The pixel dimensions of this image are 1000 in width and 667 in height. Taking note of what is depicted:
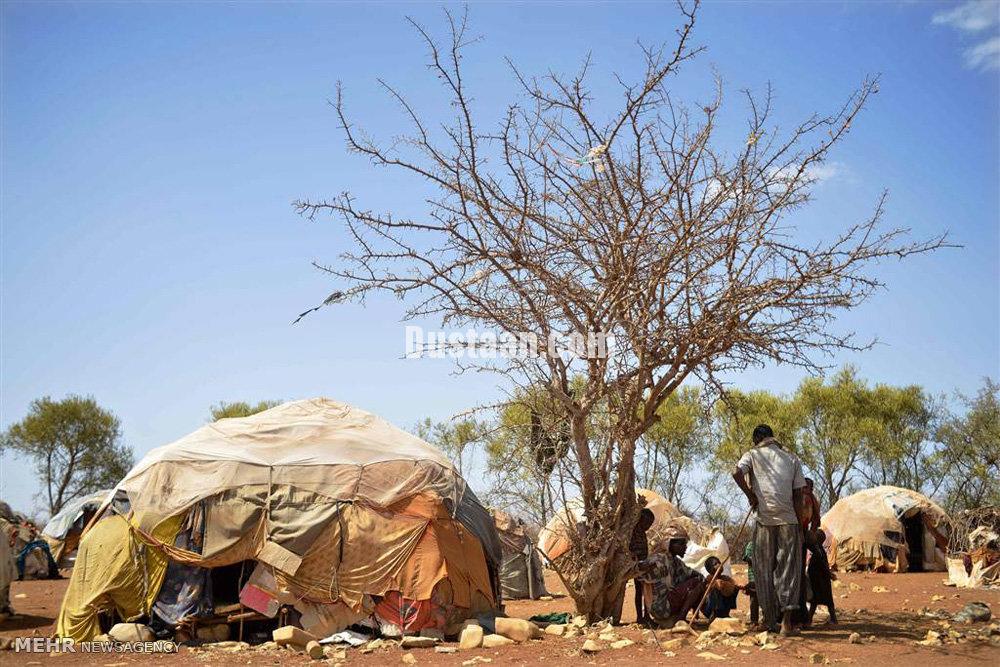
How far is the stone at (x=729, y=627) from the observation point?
25.6 ft

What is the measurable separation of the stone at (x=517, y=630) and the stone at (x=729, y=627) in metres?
→ 1.61

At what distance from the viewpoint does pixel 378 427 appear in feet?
37.0

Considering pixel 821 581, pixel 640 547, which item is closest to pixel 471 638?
pixel 640 547

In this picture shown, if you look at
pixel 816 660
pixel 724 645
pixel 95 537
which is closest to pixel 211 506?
pixel 95 537

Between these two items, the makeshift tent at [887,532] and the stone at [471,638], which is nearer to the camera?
the stone at [471,638]

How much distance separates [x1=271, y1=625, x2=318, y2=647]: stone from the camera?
8523 millimetres

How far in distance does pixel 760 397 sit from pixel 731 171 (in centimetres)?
2490

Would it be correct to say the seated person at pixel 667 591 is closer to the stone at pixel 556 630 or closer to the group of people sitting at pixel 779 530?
Answer: the group of people sitting at pixel 779 530

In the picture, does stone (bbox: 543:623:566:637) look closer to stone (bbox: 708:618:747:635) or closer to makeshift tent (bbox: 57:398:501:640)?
stone (bbox: 708:618:747:635)

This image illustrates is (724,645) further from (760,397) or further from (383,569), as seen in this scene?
(760,397)

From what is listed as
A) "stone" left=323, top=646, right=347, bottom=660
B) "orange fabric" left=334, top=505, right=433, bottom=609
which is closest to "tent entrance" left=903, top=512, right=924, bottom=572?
"orange fabric" left=334, top=505, right=433, bottom=609

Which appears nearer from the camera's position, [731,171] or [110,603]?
[731,171]

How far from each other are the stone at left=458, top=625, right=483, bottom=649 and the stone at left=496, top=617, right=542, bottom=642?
20 centimetres

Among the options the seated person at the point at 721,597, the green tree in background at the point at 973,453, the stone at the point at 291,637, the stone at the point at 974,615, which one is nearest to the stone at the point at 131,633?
the stone at the point at 291,637
